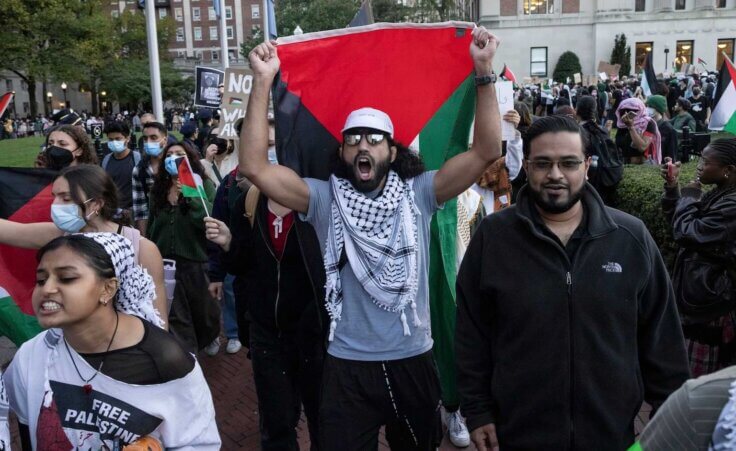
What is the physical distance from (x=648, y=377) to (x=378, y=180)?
4.72ft

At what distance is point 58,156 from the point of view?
15.9 feet

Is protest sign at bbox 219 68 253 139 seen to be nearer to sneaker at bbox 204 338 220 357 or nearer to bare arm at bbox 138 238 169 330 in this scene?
sneaker at bbox 204 338 220 357

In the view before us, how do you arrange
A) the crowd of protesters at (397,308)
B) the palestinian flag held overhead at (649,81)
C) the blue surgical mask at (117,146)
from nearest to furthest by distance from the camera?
the crowd of protesters at (397,308) < the blue surgical mask at (117,146) < the palestinian flag held overhead at (649,81)

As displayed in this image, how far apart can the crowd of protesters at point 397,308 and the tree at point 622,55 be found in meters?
44.1

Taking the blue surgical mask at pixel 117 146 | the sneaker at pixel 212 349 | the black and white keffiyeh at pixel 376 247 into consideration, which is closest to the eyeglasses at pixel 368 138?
the black and white keffiyeh at pixel 376 247

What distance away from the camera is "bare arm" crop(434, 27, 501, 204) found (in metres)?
3.04

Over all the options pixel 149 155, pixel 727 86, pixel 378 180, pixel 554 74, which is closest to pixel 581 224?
pixel 378 180

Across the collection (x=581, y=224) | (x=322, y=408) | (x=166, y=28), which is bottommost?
(x=322, y=408)

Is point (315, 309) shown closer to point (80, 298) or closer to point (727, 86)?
point (80, 298)

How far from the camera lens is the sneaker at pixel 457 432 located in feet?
14.8

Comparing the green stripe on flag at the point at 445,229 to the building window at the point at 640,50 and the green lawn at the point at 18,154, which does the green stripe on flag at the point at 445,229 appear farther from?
the building window at the point at 640,50

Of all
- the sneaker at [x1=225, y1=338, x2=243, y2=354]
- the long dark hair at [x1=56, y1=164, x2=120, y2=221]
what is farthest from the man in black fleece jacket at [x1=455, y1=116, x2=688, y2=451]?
the sneaker at [x1=225, y1=338, x2=243, y2=354]

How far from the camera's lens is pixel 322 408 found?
3084mm

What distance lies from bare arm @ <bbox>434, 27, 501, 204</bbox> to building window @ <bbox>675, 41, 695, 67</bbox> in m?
50.0
